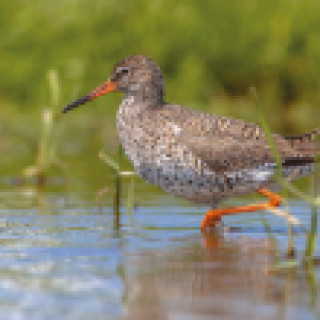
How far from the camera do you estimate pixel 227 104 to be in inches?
711

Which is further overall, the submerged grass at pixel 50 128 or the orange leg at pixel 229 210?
the submerged grass at pixel 50 128

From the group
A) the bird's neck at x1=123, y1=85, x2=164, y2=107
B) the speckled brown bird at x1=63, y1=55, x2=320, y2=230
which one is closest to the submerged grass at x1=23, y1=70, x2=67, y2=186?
the bird's neck at x1=123, y1=85, x2=164, y2=107

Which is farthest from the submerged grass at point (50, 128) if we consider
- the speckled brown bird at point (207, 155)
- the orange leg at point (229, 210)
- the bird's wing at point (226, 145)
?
the orange leg at point (229, 210)

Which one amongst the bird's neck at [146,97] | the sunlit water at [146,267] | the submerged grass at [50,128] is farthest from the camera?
the submerged grass at [50,128]

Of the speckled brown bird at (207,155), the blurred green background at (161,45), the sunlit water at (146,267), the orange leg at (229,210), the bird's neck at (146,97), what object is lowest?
the sunlit water at (146,267)

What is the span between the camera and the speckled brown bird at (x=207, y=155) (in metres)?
8.40

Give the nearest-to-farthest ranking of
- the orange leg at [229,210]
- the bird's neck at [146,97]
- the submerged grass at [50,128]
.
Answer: the orange leg at [229,210] → the bird's neck at [146,97] → the submerged grass at [50,128]

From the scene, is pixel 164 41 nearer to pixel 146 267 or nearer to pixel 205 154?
pixel 205 154

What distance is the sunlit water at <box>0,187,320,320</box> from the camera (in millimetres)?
5570

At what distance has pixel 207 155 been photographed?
8.44 m

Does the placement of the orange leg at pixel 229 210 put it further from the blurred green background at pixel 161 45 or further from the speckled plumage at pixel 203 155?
the blurred green background at pixel 161 45

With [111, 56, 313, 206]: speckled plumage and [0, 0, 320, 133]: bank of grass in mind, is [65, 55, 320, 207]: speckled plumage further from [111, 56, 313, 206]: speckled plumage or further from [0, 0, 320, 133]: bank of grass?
[0, 0, 320, 133]: bank of grass

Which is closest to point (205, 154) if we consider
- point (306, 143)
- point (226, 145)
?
point (226, 145)

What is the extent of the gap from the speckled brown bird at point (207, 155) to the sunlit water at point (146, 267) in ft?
0.98
